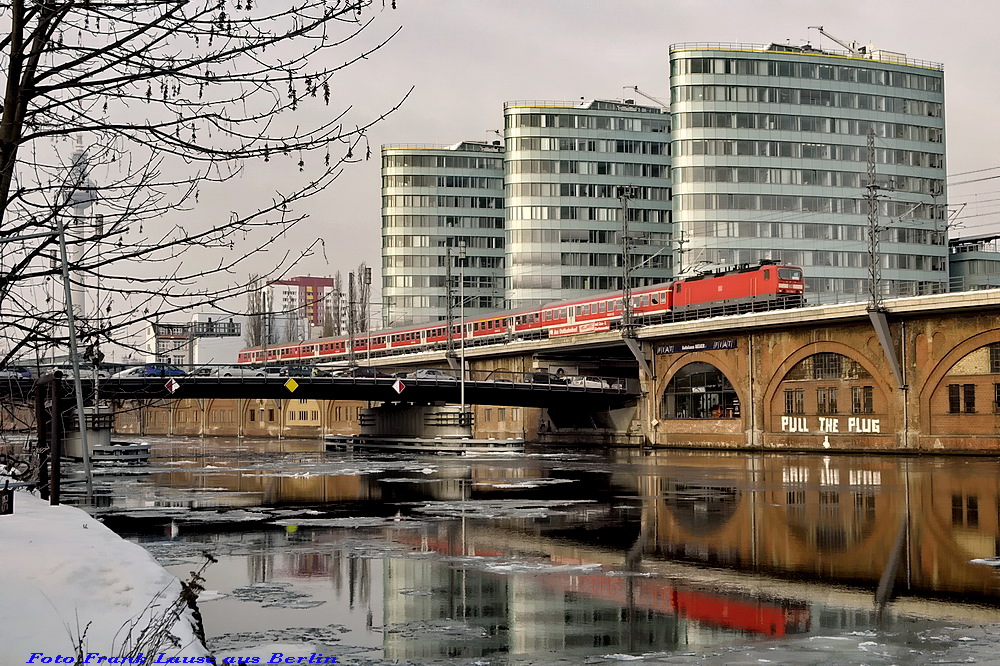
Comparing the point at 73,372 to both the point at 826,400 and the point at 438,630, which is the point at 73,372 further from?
the point at 826,400

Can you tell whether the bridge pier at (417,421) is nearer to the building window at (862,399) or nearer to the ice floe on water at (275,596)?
the building window at (862,399)

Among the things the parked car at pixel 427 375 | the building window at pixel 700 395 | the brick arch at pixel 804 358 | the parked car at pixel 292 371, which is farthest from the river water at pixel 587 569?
the parked car at pixel 427 375

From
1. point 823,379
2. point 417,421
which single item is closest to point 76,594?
point 823,379

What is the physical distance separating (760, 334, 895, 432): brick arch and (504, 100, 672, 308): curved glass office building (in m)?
56.9

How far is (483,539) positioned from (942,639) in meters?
9.37

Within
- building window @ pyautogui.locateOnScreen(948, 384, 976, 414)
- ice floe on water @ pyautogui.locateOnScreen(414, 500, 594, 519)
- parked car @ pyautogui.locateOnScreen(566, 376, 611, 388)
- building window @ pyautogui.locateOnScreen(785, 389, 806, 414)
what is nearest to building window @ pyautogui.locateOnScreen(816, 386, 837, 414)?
building window @ pyautogui.locateOnScreen(785, 389, 806, 414)

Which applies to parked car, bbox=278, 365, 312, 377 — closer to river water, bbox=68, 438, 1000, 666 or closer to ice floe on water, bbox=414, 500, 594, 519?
river water, bbox=68, 438, 1000, 666

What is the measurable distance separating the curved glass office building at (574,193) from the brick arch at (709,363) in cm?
4743

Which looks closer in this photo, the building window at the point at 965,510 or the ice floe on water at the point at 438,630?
the ice floe on water at the point at 438,630

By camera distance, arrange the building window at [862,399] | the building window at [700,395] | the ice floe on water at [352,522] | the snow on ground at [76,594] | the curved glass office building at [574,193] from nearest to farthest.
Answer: the snow on ground at [76,594] < the ice floe on water at [352,522] < the building window at [862,399] < the building window at [700,395] < the curved glass office building at [574,193]

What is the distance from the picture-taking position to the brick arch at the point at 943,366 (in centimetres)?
4772

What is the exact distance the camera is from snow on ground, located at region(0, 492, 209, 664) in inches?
287

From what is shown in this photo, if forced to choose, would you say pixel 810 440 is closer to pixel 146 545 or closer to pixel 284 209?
pixel 146 545

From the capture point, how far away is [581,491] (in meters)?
29.9
